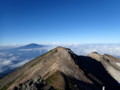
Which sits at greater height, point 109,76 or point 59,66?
point 59,66

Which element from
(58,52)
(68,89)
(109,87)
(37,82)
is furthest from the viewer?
(58,52)

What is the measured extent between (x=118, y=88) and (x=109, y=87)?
467 inches

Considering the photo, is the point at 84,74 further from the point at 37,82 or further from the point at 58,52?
the point at 37,82

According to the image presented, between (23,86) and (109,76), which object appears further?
(109,76)

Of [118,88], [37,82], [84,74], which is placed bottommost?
[118,88]

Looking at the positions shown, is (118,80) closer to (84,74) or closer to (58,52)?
(84,74)

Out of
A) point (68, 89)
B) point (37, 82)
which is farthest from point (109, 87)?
point (37, 82)

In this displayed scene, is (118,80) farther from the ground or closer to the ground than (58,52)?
closer to the ground

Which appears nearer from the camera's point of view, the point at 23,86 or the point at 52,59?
the point at 23,86

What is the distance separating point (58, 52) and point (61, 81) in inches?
2982

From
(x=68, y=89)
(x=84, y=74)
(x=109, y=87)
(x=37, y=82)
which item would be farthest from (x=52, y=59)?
(x=37, y=82)

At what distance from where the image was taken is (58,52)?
623 feet

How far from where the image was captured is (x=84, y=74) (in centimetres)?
15675

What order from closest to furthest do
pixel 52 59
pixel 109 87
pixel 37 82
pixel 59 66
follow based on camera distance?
1. pixel 37 82
2. pixel 59 66
3. pixel 109 87
4. pixel 52 59
